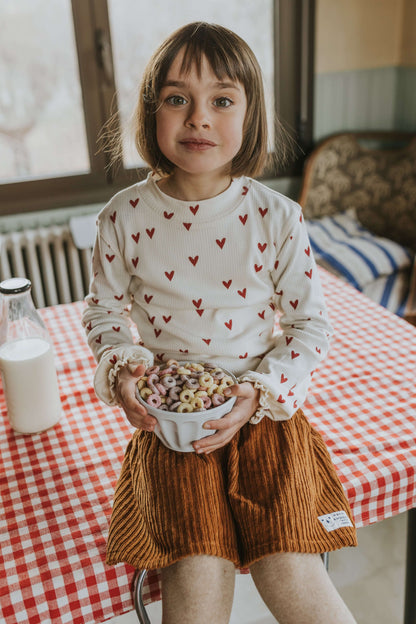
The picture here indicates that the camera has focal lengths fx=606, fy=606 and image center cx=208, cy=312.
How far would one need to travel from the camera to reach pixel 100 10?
97.2 inches

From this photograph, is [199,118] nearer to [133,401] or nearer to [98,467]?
[133,401]

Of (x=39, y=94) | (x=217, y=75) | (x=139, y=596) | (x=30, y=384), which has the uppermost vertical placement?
(x=217, y=75)

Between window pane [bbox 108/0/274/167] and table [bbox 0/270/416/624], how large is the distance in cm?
144

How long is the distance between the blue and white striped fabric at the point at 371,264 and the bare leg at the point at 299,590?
1702 mm

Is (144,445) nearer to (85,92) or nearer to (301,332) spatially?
(301,332)

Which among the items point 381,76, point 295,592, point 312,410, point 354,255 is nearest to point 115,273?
point 312,410

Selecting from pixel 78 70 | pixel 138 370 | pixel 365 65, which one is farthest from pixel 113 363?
pixel 365 65

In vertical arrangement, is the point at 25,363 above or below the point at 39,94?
below

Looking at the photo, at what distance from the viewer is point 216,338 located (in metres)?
1.03

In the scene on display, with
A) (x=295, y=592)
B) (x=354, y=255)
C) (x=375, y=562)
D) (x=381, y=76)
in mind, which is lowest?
(x=375, y=562)

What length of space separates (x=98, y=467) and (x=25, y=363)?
227 millimetres

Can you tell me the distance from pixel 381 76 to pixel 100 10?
54.2 inches

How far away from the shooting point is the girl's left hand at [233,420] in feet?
2.93

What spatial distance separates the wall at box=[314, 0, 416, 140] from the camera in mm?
2787
